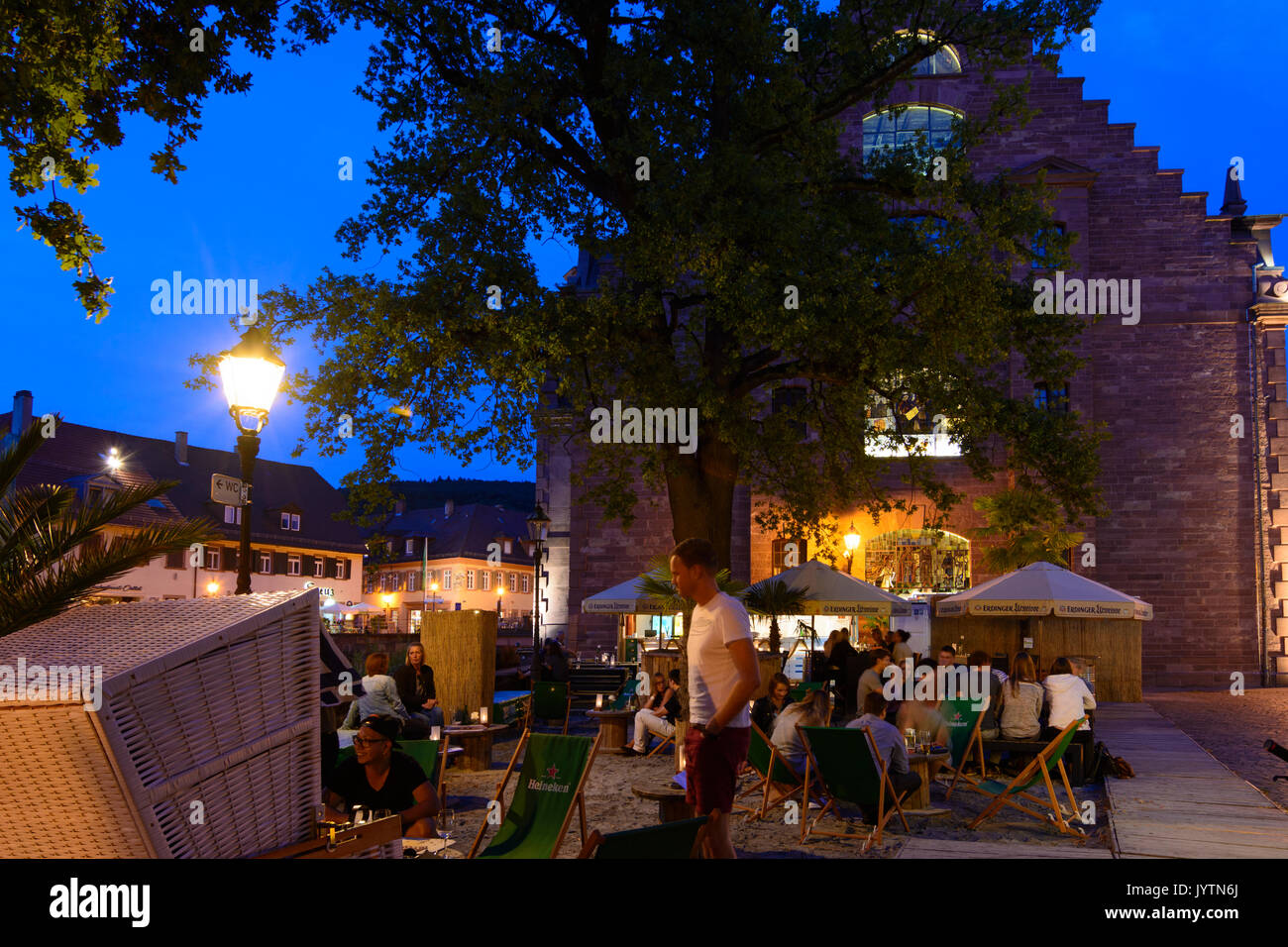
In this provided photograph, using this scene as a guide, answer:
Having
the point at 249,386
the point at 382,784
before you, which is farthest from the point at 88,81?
the point at 382,784

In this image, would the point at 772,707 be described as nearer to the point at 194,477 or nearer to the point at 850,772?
the point at 850,772

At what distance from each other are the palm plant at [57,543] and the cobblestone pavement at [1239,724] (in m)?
10.5

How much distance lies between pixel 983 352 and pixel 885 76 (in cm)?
430

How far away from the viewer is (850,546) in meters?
27.6

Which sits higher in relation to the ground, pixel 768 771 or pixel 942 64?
pixel 942 64

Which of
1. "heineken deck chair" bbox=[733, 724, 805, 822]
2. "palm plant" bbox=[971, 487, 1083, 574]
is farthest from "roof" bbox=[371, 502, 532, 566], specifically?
"heineken deck chair" bbox=[733, 724, 805, 822]

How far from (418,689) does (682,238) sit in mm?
6430

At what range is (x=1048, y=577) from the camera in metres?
18.3

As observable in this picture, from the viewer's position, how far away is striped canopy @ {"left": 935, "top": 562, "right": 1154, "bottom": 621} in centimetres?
1756

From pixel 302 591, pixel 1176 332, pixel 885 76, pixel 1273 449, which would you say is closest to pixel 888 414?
pixel 1176 332

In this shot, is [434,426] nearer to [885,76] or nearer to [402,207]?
[402,207]

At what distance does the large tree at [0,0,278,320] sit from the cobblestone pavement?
12.1m

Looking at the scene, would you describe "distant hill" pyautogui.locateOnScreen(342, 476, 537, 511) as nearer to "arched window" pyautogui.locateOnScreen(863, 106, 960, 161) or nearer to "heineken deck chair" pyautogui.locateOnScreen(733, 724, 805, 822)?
"arched window" pyautogui.locateOnScreen(863, 106, 960, 161)

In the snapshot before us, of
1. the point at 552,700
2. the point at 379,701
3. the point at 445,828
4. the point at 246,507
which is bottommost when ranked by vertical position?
the point at 552,700
